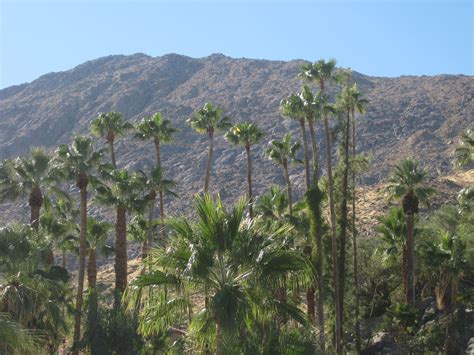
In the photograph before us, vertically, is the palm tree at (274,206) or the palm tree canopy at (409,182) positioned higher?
the palm tree canopy at (409,182)

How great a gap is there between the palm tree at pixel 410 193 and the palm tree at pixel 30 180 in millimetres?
18762

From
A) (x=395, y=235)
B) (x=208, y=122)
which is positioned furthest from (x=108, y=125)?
(x=395, y=235)

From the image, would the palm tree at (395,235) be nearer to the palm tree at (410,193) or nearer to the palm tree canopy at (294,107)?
the palm tree at (410,193)

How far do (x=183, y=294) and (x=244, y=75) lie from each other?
516 feet

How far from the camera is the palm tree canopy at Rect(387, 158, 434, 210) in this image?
32406mm

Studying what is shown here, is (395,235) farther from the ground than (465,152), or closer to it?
closer to it

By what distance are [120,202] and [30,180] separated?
16.1 feet

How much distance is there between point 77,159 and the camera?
30484 mm

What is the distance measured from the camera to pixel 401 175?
32.9 metres

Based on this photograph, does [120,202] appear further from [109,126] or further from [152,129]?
[152,129]

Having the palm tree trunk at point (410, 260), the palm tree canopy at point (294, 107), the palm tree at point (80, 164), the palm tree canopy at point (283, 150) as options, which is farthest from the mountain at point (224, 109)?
the palm tree trunk at point (410, 260)

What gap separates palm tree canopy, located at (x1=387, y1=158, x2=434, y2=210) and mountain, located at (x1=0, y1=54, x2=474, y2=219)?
57677 mm

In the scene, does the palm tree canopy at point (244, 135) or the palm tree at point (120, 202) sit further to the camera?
the palm tree canopy at point (244, 135)

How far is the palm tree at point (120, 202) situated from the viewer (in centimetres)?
3294
